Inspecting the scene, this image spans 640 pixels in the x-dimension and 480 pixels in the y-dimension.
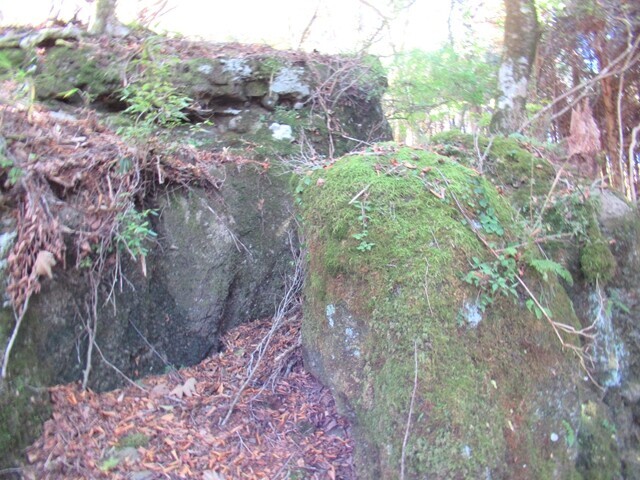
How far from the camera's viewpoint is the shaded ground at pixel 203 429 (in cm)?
327

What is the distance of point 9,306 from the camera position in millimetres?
3354

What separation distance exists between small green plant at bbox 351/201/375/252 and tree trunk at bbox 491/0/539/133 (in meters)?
3.63

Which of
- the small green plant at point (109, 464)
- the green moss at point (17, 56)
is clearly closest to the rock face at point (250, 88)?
the green moss at point (17, 56)

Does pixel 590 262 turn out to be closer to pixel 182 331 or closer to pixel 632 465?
pixel 632 465

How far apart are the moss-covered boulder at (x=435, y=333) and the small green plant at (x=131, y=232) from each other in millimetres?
1388

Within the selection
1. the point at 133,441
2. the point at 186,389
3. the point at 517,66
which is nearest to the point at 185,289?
the point at 186,389

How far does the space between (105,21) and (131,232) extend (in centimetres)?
385

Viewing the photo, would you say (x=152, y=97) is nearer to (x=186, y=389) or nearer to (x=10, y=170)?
(x=10, y=170)

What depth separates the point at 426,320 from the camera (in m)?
2.90

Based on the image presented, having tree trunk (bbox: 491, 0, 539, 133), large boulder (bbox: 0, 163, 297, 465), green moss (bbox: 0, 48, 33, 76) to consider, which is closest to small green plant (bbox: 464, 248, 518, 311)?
large boulder (bbox: 0, 163, 297, 465)

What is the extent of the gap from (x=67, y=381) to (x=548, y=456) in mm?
3332

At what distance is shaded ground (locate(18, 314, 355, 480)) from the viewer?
3.27 metres

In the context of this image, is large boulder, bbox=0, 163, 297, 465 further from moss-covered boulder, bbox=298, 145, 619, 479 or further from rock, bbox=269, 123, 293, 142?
moss-covered boulder, bbox=298, 145, 619, 479

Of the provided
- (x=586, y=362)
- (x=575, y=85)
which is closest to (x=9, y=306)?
(x=586, y=362)
